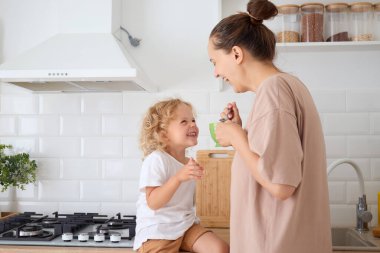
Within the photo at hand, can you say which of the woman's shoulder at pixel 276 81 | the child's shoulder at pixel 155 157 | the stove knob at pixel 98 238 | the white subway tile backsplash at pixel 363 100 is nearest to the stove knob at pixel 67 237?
the stove knob at pixel 98 238

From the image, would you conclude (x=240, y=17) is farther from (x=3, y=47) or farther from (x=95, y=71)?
(x=3, y=47)

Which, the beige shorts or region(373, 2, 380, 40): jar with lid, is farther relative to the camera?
region(373, 2, 380, 40): jar with lid

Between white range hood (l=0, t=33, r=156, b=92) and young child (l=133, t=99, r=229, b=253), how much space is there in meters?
0.25

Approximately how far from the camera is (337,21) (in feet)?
7.75

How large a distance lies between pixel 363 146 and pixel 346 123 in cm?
16

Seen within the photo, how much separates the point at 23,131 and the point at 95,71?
0.88 meters

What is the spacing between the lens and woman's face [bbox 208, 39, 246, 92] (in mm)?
1335

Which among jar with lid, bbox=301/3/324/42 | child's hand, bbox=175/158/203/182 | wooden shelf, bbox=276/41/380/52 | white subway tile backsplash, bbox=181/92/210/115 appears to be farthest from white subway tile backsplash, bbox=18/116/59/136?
jar with lid, bbox=301/3/324/42

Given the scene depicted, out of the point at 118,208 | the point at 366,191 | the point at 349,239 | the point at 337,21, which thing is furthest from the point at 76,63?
the point at 366,191

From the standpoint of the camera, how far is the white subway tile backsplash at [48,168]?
2.58 m

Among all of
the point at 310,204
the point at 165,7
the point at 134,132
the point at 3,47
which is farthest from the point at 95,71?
the point at 310,204

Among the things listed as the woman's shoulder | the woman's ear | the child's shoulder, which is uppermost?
the woman's ear

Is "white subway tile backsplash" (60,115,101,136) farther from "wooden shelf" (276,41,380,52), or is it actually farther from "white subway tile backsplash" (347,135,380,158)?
"white subway tile backsplash" (347,135,380,158)

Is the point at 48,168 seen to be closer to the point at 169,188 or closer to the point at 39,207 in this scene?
the point at 39,207
